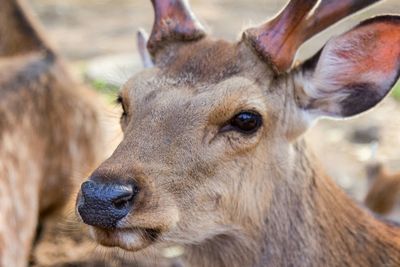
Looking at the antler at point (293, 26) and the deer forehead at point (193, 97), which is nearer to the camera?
the deer forehead at point (193, 97)

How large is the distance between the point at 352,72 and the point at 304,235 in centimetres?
87

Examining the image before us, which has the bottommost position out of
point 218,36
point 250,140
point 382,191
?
point 218,36

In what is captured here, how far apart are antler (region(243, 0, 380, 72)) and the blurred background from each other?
1107 millimetres

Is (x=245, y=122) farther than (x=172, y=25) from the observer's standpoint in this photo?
No

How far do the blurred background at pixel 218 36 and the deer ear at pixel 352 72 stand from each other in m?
1.24

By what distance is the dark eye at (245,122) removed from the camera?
14.2 ft

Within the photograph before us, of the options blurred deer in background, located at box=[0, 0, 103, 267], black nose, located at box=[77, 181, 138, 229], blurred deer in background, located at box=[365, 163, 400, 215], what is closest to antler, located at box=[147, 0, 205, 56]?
black nose, located at box=[77, 181, 138, 229]

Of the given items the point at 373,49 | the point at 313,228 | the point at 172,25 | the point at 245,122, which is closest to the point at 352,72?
the point at 373,49

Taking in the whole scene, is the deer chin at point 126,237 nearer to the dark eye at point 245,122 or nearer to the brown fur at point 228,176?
the brown fur at point 228,176

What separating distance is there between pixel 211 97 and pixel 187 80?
0.66 feet

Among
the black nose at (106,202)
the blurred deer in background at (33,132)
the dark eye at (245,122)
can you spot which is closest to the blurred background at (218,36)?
the blurred deer in background at (33,132)

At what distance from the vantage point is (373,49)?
14.9ft

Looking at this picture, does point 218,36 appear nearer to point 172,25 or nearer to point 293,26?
point 172,25

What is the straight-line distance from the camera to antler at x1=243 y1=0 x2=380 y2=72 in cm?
440
